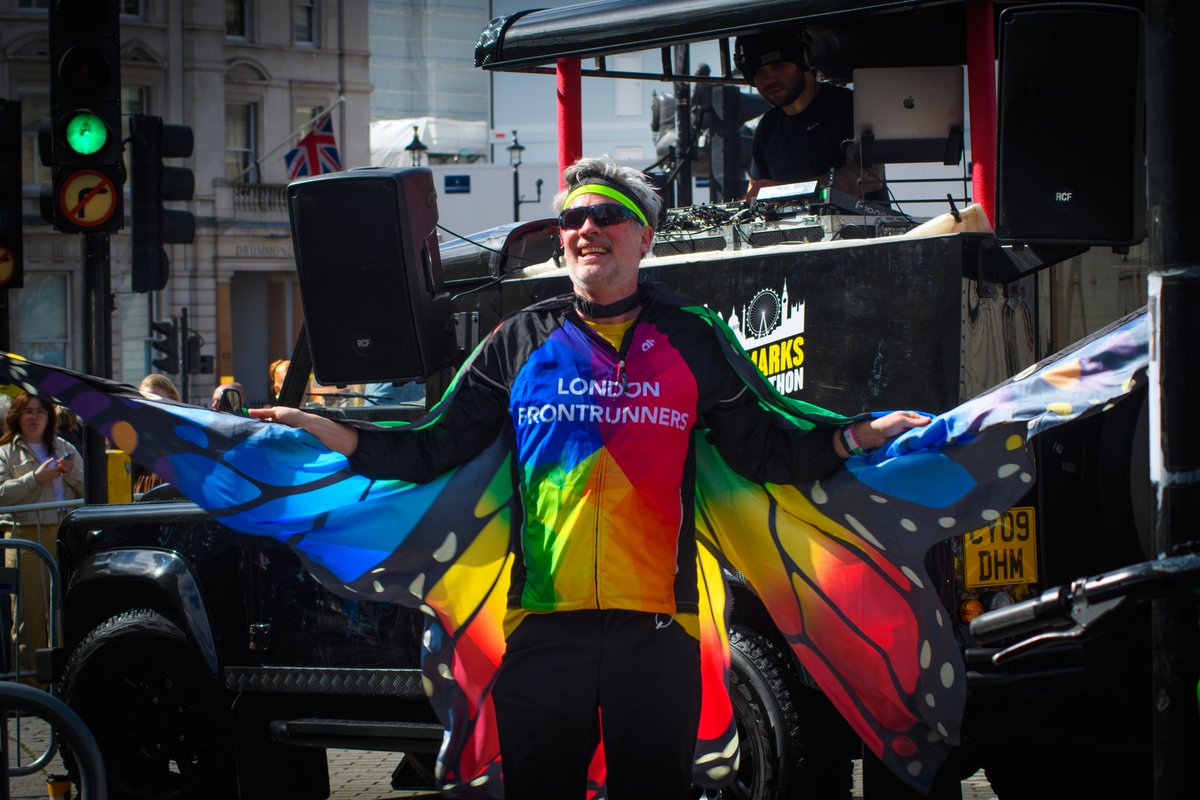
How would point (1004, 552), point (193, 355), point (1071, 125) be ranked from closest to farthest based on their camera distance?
1. point (1071, 125)
2. point (1004, 552)
3. point (193, 355)

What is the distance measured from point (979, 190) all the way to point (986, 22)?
2.25ft

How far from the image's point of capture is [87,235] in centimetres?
865

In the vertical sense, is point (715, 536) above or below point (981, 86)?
below

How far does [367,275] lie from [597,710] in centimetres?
209

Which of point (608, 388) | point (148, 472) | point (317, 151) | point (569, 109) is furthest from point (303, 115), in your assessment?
point (608, 388)

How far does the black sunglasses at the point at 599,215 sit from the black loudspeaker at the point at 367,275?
1.38 m

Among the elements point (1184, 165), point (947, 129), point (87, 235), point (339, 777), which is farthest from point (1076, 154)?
point (87, 235)

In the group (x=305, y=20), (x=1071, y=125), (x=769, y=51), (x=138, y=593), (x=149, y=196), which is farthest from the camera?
(x=305, y=20)

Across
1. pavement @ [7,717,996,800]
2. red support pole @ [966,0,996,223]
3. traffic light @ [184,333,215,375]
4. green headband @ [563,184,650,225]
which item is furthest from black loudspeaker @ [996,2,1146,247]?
traffic light @ [184,333,215,375]

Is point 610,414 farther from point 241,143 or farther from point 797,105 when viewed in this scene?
point 241,143

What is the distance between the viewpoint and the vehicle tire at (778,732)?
5.27m

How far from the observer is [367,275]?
5.40 meters

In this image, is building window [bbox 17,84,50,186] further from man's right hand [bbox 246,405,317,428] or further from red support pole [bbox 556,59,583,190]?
man's right hand [bbox 246,405,317,428]

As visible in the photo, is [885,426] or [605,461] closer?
[605,461]
